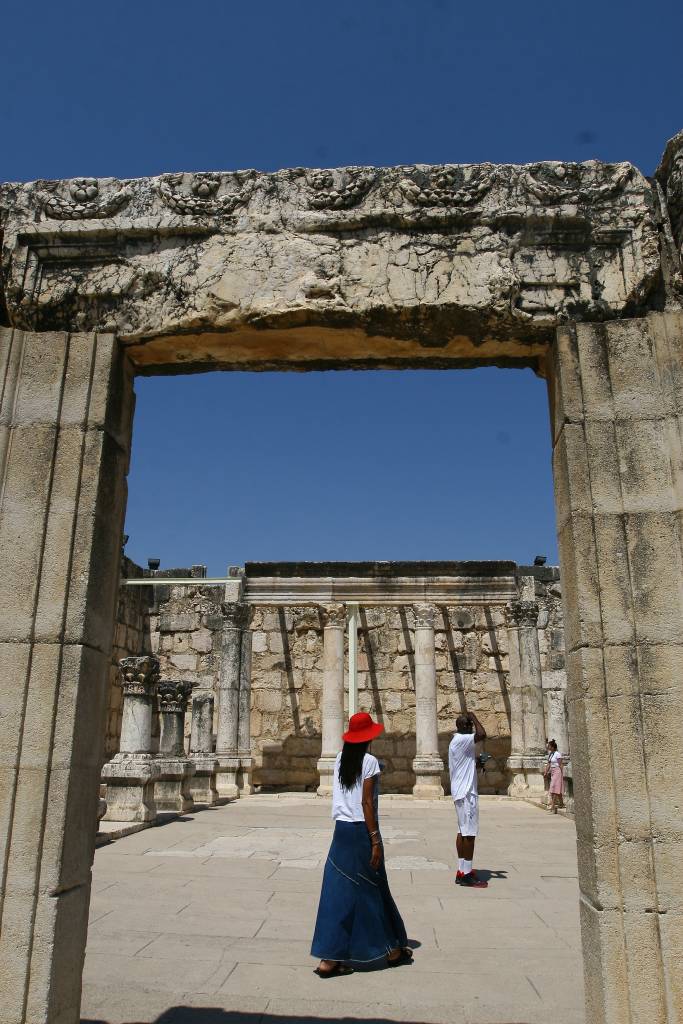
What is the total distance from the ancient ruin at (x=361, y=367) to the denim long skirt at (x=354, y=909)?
5.74ft

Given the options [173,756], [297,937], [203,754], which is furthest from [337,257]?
[203,754]

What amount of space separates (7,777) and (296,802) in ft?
42.0

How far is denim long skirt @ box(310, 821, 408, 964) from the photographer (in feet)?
14.8

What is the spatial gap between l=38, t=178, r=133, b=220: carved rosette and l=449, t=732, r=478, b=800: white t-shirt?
18.0ft

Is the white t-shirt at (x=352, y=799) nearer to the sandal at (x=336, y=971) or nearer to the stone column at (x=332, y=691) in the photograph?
the sandal at (x=336, y=971)

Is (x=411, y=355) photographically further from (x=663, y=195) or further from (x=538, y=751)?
(x=538, y=751)

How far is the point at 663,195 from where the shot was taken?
11.8ft

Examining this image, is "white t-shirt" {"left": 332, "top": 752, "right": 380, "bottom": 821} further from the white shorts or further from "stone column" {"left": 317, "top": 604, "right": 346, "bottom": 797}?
"stone column" {"left": 317, "top": 604, "right": 346, "bottom": 797}

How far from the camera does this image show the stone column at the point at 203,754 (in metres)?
14.5

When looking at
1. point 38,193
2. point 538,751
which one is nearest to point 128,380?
point 38,193

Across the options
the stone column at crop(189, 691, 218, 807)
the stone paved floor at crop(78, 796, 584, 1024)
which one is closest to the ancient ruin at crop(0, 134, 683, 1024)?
the stone paved floor at crop(78, 796, 584, 1024)

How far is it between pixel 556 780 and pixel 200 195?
1205cm

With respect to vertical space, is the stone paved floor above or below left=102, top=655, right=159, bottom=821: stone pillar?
below

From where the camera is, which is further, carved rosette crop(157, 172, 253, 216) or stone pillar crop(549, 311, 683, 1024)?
carved rosette crop(157, 172, 253, 216)
